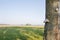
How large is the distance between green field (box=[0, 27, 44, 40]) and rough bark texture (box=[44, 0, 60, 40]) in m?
0.92

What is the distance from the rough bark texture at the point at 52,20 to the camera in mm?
1748

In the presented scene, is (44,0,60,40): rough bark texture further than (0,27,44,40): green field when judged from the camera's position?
No

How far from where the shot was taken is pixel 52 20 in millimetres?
1781

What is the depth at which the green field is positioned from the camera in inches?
106

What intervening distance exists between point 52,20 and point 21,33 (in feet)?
3.60

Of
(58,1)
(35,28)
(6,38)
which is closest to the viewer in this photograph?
(58,1)

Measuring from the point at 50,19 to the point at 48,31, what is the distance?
0.13m

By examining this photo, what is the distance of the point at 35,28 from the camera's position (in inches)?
113

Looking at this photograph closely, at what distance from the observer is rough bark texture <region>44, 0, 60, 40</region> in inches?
68.8

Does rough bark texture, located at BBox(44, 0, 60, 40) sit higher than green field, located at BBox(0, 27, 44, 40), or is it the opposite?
rough bark texture, located at BBox(44, 0, 60, 40)

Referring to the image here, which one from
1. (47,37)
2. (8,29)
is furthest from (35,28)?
(47,37)

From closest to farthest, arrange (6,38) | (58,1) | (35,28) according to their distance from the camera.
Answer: (58,1)
(6,38)
(35,28)

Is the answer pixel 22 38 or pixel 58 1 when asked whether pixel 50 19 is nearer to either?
pixel 58 1

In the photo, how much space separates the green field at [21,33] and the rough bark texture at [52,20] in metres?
0.92
